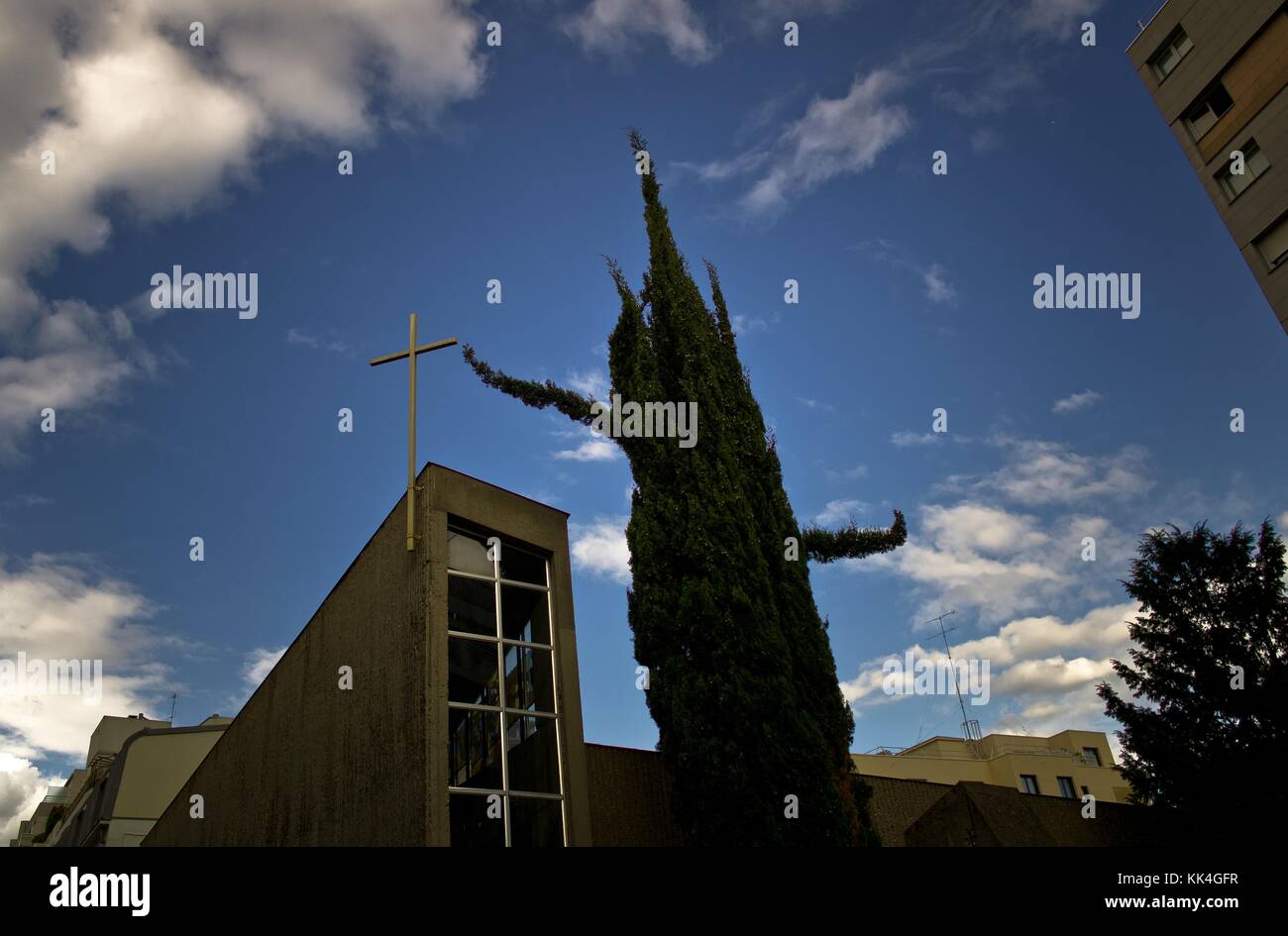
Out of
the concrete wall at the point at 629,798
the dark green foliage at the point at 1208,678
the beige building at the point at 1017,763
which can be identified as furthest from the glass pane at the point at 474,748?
the beige building at the point at 1017,763

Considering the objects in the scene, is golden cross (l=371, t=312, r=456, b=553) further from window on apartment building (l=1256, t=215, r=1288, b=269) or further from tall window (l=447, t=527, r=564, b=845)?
window on apartment building (l=1256, t=215, r=1288, b=269)

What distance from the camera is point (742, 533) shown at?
39.7 ft

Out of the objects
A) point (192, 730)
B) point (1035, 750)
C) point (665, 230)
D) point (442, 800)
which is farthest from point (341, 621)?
point (1035, 750)

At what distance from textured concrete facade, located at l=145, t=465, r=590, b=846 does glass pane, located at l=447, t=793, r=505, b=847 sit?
0.42m

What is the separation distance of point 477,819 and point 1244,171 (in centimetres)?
2366

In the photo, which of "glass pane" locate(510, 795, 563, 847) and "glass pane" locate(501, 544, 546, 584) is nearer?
"glass pane" locate(510, 795, 563, 847)

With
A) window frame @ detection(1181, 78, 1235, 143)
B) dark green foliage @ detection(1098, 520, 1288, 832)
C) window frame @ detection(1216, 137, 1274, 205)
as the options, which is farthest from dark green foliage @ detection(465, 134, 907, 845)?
window frame @ detection(1181, 78, 1235, 143)

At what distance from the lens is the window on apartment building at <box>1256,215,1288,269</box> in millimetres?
20797

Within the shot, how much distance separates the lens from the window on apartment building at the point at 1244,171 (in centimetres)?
2120

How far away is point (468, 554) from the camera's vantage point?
10.7 m

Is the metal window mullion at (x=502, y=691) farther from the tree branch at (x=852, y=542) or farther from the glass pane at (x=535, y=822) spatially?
the tree branch at (x=852, y=542)
